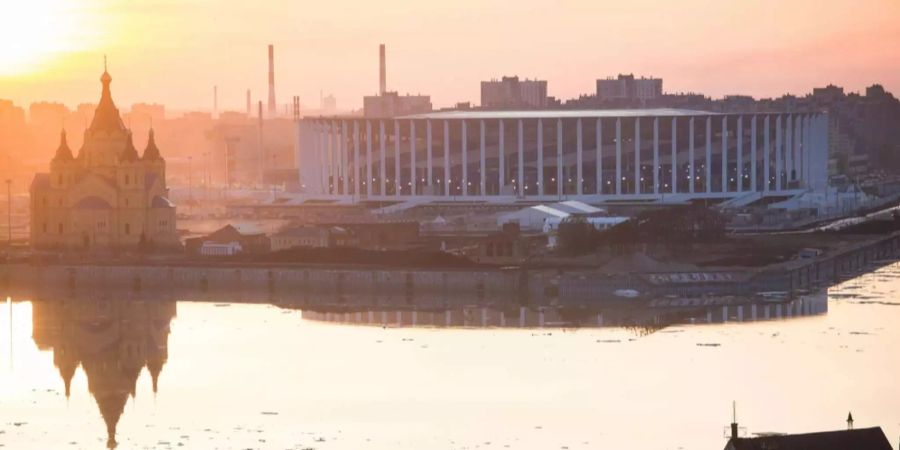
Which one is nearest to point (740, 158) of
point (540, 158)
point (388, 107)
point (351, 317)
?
point (540, 158)

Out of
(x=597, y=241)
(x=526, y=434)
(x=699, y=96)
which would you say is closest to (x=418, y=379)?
(x=526, y=434)

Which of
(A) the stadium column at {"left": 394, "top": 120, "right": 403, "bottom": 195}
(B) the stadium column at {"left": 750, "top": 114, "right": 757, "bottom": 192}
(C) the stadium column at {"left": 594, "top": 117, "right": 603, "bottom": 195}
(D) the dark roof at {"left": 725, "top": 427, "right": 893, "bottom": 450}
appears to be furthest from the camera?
(B) the stadium column at {"left": 750, "top": 114, "right": 757, "bottom": 192}

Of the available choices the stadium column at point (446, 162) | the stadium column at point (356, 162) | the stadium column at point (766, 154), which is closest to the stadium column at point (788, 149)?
the stadium column at point (766, 154)

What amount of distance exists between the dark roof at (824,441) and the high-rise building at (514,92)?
91.9 metres

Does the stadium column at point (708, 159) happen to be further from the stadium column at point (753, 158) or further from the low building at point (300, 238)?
the low building at point (300, 238)

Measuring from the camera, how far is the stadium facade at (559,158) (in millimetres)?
87312

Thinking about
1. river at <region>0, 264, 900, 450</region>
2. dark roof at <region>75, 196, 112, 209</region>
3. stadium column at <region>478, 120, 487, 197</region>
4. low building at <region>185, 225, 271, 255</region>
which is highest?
stadium column at <region>478, 120, 487, 197</region>

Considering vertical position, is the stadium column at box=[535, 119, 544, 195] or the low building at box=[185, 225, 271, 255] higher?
the stadium column at box=[535, 119, 544, 195]

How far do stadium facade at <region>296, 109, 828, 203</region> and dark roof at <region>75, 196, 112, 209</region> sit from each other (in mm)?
23299

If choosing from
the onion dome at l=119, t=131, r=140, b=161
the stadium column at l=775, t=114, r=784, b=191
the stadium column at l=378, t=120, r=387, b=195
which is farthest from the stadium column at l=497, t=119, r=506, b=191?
the onion dome at l=119, t=131, r=140, b=161

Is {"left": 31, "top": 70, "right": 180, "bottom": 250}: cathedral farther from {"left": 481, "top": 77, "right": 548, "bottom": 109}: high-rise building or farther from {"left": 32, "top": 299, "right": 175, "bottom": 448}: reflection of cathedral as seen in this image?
{"left": 481, "top": 77, "right": 548, "bottom": 109}: high-rise building

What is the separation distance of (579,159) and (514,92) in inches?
1343

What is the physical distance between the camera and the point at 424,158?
290ft

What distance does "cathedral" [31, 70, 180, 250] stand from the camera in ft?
211
